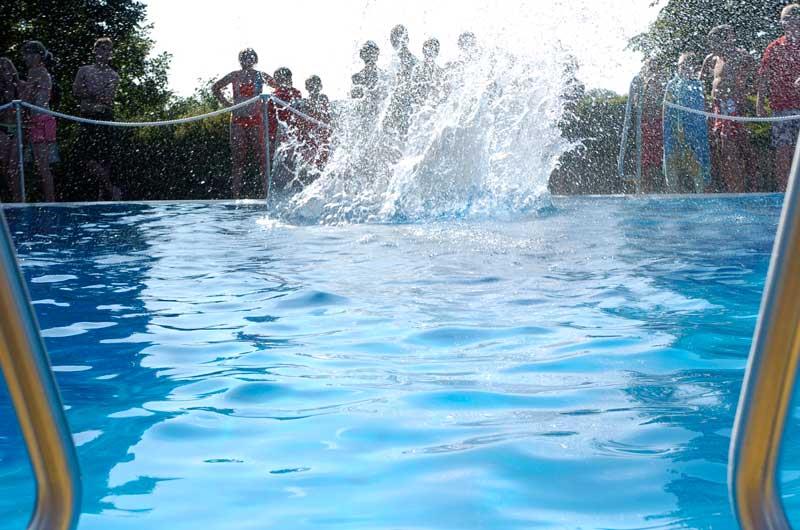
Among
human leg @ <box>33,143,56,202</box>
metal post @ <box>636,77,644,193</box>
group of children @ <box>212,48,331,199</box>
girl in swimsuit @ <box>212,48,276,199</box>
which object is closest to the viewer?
metal post @ <box>636,77,644,193</box>

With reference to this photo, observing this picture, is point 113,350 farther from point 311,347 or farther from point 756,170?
point 756,170

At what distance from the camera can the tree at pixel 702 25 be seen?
17.8 m

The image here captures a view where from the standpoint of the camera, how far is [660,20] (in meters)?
24.1

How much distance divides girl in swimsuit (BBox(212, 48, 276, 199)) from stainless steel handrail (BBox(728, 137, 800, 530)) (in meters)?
10.9

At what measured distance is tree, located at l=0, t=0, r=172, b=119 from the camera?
19938 millimetres

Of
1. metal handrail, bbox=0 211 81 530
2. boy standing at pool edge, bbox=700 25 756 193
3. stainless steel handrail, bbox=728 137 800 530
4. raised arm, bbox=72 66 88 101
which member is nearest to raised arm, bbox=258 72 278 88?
raised arm, bbox=72 66 88 101

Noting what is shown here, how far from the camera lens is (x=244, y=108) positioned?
1139 cm

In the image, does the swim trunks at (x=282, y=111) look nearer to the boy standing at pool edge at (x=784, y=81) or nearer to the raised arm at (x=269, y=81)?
the raised arm at (x=269, y=81)

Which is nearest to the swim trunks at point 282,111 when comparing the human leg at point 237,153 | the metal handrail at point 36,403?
the human leg at point 237,153

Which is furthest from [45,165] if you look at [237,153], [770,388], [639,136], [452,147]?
[770,388]

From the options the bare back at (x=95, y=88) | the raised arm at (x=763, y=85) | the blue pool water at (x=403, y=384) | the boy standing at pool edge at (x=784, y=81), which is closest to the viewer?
the blue pool water at (x=403, y=384)

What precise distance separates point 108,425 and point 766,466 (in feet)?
7.63

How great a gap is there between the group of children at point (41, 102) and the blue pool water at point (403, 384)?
499 centimetres

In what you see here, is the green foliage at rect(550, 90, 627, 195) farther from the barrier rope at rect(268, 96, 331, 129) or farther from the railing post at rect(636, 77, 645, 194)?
the barrier rope at rect(268, 96, 331, 129)
